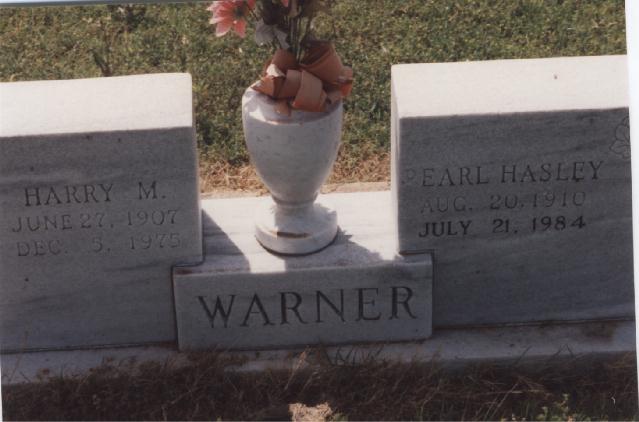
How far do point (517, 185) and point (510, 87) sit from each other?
396mm

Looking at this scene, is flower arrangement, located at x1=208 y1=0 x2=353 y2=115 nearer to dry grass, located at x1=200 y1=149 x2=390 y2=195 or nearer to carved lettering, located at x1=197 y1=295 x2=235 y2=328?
carved lettering, located at x1=197 y1=295 x2=235 y2=328

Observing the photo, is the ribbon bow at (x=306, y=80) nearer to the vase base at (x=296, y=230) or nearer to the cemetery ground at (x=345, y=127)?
the vase base at (x=296, y=230)

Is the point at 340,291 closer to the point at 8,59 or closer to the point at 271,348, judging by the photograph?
the point at 271,348

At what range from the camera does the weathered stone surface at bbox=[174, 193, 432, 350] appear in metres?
4.45

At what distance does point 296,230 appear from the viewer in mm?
4504

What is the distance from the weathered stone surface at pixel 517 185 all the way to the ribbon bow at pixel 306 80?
27cm

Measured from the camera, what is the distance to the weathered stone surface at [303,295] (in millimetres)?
4449

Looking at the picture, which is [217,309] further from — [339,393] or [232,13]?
[232,13]

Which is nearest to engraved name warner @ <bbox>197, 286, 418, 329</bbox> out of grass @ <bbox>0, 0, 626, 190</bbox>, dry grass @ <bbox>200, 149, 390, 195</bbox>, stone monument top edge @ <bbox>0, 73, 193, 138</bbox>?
stone monument top edge @ <bbox>0, 73, 193, 138</bbox>

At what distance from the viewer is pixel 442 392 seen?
4352 mm

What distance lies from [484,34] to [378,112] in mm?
1112

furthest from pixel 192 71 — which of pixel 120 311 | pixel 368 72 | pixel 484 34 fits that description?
pixel 120 311

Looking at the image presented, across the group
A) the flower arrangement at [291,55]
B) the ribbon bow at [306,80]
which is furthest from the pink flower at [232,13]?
the ribbon bow at [306,80]

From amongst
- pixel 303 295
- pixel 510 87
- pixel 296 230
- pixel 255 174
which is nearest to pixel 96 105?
pixel 296 230
